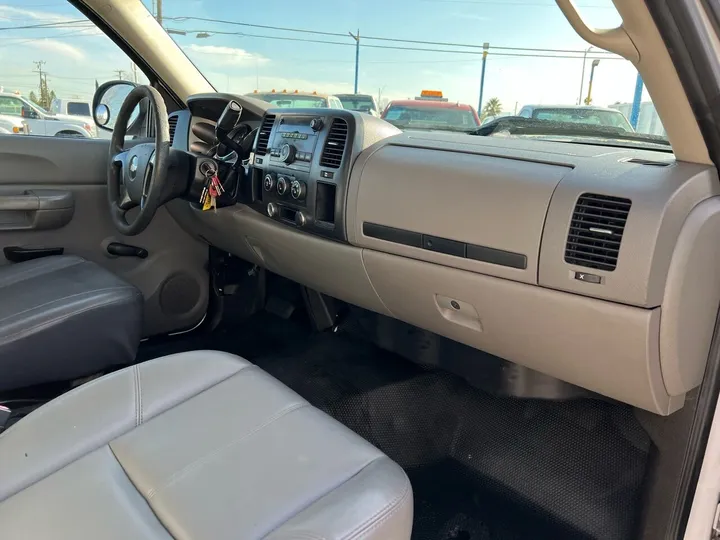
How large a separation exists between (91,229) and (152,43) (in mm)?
794

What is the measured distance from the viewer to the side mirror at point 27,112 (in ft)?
8.56

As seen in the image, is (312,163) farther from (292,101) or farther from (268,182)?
(292,101)

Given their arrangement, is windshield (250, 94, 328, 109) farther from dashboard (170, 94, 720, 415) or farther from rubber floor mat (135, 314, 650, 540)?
rubber floor mat (135, 314, 650, 540)

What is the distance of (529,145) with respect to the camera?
1.52 metres

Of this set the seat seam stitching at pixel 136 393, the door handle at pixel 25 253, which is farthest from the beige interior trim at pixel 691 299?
the door handle at pixel 25 253

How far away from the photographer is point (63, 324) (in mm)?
1766

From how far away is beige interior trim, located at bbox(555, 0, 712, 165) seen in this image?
1063mm

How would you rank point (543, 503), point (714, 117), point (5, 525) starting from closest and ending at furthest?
point (5, 525) < point (714, 117) < point (543, 503)

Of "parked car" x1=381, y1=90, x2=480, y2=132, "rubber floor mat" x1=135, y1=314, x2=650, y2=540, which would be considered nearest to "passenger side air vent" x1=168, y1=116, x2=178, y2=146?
"parked car" x1=381, y1=90, x2=480, y2=132

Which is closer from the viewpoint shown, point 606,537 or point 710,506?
point 710,506

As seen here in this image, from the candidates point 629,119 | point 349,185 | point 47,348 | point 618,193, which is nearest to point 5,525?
point 47,348

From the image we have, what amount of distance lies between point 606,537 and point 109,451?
1210 mm

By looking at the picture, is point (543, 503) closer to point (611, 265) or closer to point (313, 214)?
point (611, 265)

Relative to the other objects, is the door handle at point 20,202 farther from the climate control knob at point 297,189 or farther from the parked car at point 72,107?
the climate control knob at point 297,189
